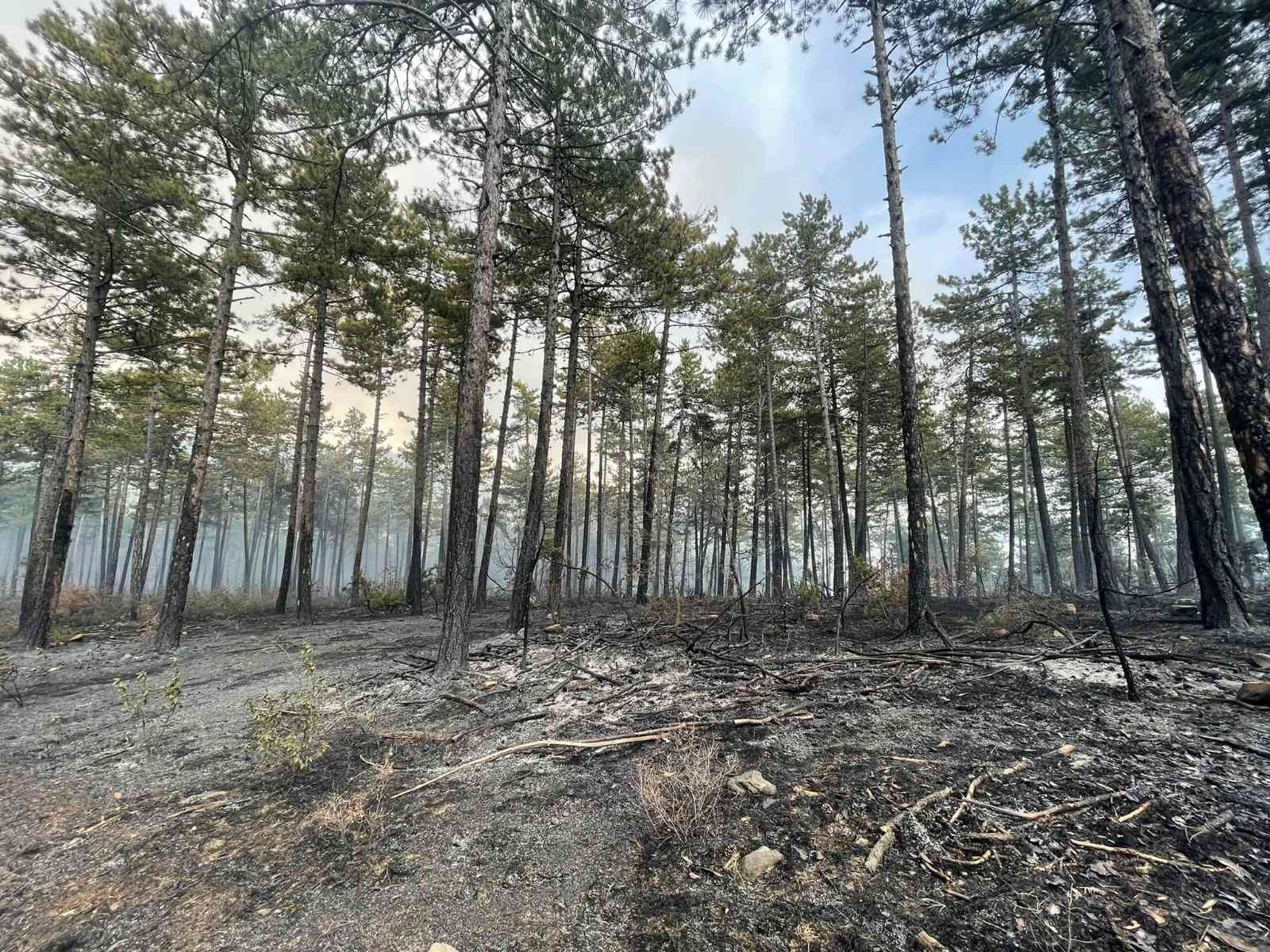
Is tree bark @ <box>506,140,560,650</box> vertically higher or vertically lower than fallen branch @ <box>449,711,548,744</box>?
higher

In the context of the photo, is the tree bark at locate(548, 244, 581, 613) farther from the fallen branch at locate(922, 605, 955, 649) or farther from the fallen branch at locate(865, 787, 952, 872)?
the fallen branch at locate(865, 787, 952, 872)

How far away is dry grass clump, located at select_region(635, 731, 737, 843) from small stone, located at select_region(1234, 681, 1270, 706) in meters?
4.04

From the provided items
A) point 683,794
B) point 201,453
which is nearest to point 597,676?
point 683,794

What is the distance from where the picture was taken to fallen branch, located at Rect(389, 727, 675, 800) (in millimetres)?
3258

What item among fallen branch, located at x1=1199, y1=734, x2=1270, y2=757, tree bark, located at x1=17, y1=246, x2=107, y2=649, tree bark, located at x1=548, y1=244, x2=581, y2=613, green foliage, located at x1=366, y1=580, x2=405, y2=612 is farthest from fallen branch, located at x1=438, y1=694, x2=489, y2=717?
green foliage, located at x1=366, y1=580, x2=405, y2=612

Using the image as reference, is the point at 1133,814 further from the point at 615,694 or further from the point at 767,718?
the point at 615,694

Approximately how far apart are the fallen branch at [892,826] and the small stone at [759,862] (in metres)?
0.40

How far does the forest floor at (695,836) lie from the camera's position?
6.15 feet

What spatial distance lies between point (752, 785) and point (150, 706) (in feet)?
23.5

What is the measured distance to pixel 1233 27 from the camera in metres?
8.19

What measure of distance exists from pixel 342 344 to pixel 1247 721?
2118 cm

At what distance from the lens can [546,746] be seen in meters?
3.77

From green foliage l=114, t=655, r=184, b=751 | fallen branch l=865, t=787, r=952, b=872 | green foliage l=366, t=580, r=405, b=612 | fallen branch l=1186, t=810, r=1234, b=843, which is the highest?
fallen branch l=1186, t=810, r=1234, b=843

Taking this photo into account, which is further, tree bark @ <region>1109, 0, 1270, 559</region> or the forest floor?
tree bark @ <region>1109, 0, 1270, 559</region>
